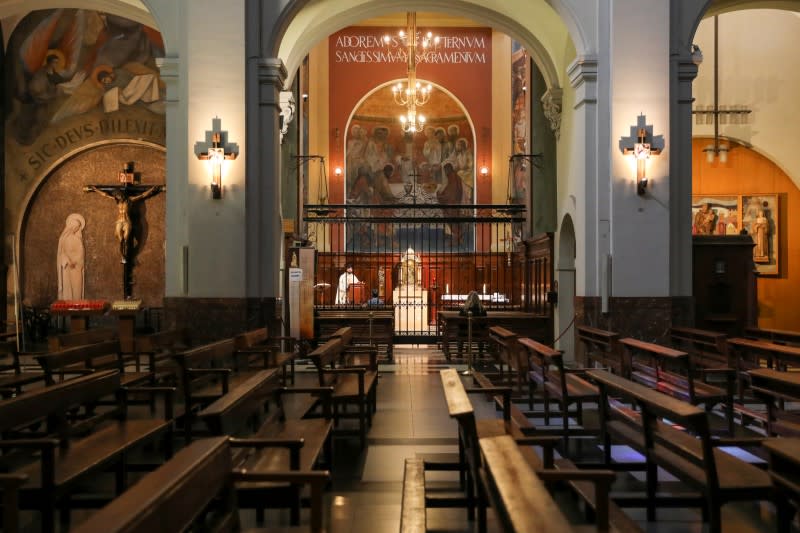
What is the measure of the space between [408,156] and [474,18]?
11.8 m

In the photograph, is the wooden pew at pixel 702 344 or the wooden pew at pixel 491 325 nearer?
the wooden pew at pixel 702 344

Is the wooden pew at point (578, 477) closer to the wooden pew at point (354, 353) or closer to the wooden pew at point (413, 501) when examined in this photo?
the wooden pew at point (413, 501)

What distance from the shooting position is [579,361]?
9875 millimetres

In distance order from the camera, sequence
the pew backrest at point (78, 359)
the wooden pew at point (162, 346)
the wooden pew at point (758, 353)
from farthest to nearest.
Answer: the wooden pew at point (162, 346), the wooden pew at point (758, 353), the pew backrest at point (78, 359)

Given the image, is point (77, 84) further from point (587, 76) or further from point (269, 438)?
point (269, 438)

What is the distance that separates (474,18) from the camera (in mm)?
12484

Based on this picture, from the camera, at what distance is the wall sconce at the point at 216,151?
9492mm

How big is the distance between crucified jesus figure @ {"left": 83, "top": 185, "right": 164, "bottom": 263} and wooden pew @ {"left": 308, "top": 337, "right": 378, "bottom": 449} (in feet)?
29.2

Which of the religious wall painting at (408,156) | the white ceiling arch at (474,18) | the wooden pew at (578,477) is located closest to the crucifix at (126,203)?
the white ceiling arch at (474,18)

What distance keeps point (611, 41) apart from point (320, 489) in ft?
28.0

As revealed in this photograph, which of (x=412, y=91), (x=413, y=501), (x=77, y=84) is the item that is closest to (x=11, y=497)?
(x=413, y=501)

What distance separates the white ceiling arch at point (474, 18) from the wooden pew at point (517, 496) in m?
10.6

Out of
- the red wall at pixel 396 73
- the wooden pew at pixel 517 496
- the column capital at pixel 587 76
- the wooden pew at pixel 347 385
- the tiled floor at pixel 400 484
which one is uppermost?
the red wall at pixel 396 73

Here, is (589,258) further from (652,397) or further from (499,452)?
(499,452)
